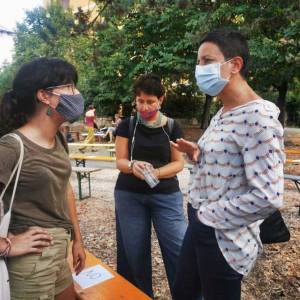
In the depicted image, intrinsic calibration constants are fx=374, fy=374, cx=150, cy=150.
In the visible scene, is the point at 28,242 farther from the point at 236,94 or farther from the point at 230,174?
the point at 236,94

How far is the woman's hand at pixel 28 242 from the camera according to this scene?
1.52 metres

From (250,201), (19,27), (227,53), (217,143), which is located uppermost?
(19,27)

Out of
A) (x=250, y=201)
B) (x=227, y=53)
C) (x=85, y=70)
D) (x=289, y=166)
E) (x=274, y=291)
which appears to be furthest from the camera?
(x=85, y=70)

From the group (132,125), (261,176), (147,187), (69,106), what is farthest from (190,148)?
(132,125)

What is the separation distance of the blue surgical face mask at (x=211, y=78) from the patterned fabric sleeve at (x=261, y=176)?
36cm

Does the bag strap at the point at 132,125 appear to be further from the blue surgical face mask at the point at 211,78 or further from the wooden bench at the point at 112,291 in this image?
the wooden bench at the point at 112,291

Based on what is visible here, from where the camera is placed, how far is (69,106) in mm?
1755

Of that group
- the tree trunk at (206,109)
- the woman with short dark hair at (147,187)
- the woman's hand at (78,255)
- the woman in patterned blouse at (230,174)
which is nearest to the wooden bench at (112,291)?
the woman's hand at (78,255)

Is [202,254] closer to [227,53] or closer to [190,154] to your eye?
[190,154]

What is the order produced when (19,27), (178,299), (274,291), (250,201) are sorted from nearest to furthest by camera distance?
1. (250,201)
2. (178,299)
3. (274,291)
4. (19,27)

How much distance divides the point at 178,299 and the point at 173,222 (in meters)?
0.72

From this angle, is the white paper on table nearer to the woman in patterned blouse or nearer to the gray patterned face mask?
the woman in patterned blouse

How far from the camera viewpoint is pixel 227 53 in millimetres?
1773

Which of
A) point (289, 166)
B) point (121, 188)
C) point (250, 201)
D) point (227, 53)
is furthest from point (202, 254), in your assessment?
point (289, 166)
